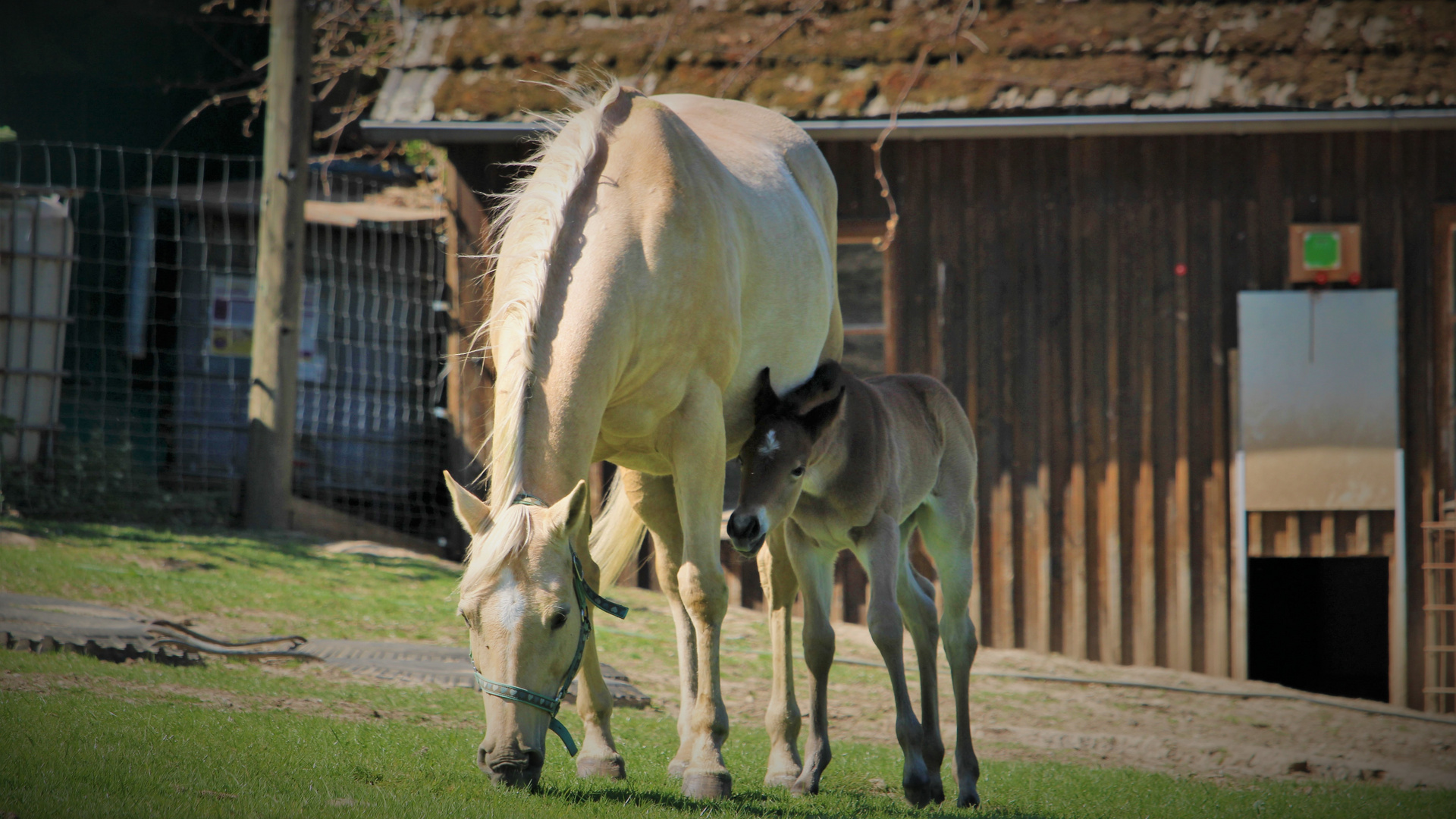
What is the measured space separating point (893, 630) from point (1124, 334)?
18.5ft

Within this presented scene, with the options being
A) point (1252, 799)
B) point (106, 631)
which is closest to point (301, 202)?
point (106, 631)

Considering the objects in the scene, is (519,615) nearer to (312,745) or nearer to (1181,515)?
(312,745)

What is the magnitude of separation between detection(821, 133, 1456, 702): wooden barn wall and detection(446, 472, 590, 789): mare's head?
665 cm

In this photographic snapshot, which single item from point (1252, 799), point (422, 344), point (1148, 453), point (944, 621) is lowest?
point (1252, 799)

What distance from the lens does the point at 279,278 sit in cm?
957

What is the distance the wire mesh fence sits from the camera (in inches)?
437

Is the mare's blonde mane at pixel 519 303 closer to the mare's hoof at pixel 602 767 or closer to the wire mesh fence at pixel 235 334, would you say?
the mare's hoof at pixel 602 767

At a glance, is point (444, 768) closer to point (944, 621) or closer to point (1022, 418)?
point (944, 621)

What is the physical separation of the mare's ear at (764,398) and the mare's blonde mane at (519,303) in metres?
1.22

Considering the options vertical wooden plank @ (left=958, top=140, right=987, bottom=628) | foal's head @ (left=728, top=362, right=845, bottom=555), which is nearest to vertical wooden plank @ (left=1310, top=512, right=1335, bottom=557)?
vertical wooden plank @ (left=958, top=140, right=987, bottom=628)

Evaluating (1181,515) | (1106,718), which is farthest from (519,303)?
(1181,515)

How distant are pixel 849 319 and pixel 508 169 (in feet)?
17.8

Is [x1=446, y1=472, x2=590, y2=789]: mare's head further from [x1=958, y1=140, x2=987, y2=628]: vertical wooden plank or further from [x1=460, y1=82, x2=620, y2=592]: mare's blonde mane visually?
[x1=958, y1=140, x2=987, y2=628]: vertical wooden plank

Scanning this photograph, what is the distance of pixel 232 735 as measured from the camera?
4.50 metres
